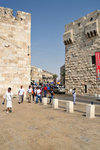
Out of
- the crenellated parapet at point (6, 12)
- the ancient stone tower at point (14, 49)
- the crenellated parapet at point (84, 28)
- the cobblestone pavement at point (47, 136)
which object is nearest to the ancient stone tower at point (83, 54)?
the crenellated parapet at point (84, 28)

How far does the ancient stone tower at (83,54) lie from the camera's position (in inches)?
813

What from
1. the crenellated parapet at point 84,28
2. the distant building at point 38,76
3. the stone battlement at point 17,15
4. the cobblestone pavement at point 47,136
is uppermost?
the crenellated parapet at point 84,28

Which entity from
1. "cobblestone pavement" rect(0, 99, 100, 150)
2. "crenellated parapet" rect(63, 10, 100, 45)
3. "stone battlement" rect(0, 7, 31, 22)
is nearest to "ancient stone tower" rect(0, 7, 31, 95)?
"stone battlement" rect(0, 7, 31, 22)

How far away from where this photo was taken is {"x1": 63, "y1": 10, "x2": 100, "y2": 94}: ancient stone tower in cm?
2066

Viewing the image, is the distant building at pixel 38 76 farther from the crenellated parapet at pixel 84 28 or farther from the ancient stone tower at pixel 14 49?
the ancient stone tower at pixel 14 49

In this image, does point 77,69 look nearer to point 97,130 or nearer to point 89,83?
point 89,83

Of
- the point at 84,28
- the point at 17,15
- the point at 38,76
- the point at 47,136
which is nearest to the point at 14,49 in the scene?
the point at 17,15

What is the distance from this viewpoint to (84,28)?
22203 mm

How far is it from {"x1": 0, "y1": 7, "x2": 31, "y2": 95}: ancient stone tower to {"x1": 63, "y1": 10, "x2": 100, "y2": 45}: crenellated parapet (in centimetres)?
1020

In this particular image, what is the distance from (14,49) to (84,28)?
12.8m

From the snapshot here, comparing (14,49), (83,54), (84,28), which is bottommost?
(14,49)

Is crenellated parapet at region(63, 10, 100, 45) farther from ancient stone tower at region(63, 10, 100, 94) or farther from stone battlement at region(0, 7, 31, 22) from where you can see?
stone battlement at region(0, 7, 31, 22)

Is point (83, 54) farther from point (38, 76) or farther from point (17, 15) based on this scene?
point (38, 76)

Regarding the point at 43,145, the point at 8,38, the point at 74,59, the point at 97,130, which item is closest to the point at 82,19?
the point at 74,59
